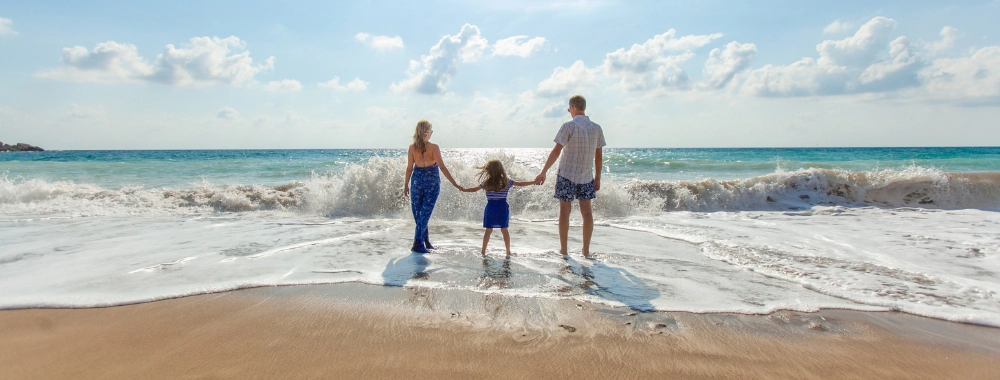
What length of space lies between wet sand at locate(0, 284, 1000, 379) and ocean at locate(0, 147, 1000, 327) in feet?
1.06

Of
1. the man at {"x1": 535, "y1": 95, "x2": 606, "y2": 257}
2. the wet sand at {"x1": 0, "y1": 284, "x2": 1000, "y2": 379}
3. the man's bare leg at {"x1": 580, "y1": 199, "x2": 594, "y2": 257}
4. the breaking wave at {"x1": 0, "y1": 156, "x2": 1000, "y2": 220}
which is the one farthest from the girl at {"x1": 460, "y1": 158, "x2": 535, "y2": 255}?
the breaking wave at {"x1": 0, "y1": 156, "x2": 1000, "y2": 220}

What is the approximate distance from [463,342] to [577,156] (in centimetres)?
288

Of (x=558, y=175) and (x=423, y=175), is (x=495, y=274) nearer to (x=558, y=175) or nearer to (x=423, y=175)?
(x=558, y=175)

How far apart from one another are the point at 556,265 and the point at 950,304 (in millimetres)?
3200

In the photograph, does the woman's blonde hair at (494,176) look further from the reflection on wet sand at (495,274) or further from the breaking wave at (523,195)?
the breaking wave at (523,195)

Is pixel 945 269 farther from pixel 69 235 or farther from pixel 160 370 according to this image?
pixel 69 235

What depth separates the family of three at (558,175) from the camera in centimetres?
526

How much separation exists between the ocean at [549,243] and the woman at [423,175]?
0.30 m

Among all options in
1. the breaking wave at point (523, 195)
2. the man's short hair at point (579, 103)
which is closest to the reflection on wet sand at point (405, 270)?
the man's short hair at point (579, 103)

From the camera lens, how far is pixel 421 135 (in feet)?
18.2

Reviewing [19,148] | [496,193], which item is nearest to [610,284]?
[496,193]

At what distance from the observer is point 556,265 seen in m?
4.99

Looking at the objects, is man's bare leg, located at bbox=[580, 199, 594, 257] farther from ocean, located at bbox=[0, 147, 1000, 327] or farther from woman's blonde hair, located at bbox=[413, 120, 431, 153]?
woman's blonde hair, located at bbox=[413, 120, 431, 153]

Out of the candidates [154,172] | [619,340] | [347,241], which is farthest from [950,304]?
[154,172]
